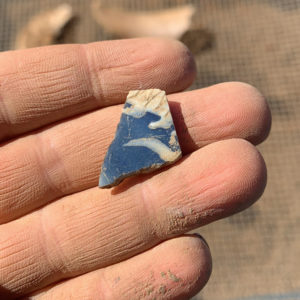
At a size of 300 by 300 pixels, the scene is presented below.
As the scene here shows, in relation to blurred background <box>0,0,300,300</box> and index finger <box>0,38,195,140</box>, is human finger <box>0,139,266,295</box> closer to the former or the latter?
index finger <box>0,38,195,140</box>

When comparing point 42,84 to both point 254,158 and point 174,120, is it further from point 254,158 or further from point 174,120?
point 254,158

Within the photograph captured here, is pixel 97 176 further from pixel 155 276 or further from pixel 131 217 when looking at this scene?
pixel 155 276

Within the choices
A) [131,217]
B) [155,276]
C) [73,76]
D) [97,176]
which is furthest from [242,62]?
[155,276]

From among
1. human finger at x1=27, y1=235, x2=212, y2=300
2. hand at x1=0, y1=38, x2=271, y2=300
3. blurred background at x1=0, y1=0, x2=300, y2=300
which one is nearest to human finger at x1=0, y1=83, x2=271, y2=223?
hand at x1=0, y1=38, x2=271, y2=300

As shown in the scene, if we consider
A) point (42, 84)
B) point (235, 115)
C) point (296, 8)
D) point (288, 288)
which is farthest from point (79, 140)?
point (296, 8)

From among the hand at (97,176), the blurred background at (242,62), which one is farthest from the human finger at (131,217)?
the blurred background at (242,62)

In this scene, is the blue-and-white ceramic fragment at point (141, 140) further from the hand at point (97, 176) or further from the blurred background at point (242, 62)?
the blurred background at point (242, 62)

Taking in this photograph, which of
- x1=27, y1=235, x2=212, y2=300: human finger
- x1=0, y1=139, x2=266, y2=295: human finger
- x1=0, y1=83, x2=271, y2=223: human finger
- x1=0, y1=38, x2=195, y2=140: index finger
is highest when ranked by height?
x1=0, y1=38, x2=195, y2=140: index finger

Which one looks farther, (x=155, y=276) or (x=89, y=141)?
(x=89, y=141)
